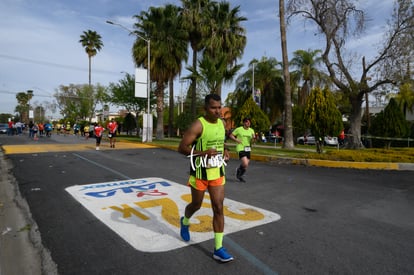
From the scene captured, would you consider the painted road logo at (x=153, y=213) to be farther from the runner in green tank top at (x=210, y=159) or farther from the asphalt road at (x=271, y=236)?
the runner in green tank top at (x=210, y=159)

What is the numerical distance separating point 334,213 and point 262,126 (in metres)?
12.3

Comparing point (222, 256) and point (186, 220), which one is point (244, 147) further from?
point (222, 256)

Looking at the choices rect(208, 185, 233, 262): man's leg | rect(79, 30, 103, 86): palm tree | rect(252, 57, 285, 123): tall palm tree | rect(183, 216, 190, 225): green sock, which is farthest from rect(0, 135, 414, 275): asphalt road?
rect(79, 30, 103, 86): palm tree

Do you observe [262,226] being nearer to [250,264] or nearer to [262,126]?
[250,264]

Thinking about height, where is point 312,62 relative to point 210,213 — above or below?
above

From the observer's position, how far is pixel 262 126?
16703 millimetres

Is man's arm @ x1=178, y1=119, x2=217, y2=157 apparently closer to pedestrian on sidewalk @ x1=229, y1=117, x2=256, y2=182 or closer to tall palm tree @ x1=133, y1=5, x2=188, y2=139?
pedestrian on sidewalk @ x1=229, y1=117, x2=256, y2=182

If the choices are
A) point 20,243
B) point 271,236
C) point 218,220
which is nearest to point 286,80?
point 271,236

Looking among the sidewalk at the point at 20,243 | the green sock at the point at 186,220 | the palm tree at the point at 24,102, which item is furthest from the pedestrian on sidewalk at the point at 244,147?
the palm tree at the point at 24,102

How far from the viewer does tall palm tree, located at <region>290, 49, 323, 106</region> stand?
3175cm

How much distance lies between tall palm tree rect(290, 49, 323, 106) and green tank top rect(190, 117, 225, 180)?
31211 mm

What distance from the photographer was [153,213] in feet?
14.9

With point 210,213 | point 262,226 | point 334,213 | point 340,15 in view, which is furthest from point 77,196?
point 340,15

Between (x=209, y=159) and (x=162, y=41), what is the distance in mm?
22811
